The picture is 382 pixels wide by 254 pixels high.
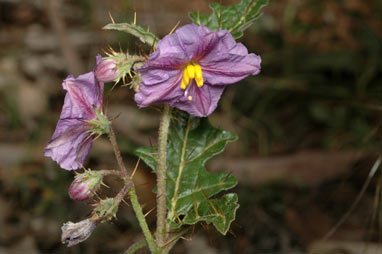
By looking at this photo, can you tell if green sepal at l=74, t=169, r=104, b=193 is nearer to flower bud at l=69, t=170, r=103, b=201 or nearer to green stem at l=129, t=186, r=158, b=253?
flower bud at l=69, t=170, r=103, b=201

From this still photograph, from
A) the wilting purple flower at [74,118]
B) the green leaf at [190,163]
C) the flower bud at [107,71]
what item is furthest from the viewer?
the green leaf at [190,163]

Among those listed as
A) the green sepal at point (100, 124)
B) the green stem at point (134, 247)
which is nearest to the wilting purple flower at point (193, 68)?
the green sepal at point (100, 124)

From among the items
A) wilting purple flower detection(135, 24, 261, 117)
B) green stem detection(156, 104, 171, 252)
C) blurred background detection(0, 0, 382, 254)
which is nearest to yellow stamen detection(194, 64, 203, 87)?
wilting purple flower detection(135, 24, 261, 117)

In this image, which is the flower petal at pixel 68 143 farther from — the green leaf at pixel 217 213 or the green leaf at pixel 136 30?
the green leaf at pixel 217 213

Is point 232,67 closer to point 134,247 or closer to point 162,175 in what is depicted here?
point 162,175

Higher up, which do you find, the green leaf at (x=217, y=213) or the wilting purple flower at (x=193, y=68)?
the wilting purple flower at (x=193, y=68)

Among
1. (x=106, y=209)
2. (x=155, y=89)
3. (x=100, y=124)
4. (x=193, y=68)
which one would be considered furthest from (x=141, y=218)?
(x=193, y=68)

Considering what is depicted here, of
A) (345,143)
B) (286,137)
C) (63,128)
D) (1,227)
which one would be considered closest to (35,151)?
(1,227)
